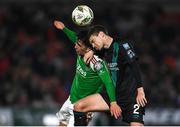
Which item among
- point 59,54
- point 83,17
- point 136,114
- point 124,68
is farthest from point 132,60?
point 59,54

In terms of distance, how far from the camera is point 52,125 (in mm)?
16188

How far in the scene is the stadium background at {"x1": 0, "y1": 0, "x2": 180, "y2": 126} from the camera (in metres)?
17.3

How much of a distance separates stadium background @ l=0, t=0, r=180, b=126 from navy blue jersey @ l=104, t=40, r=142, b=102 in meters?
5.38

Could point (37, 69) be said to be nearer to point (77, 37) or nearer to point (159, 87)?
point (159, 87)

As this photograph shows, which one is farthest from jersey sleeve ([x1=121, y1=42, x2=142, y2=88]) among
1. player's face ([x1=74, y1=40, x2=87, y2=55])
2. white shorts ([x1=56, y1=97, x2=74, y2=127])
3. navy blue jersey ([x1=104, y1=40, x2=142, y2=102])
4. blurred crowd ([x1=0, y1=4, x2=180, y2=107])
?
blurred crowd ([x1=0, y1=4, x2=180, y2=107])

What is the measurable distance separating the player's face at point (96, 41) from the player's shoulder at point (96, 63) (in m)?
0.17

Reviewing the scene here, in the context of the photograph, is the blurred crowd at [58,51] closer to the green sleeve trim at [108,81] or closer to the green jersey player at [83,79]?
the green jersey player at [83,79]

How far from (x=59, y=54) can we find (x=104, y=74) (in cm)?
789

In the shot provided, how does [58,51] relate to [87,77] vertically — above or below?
above

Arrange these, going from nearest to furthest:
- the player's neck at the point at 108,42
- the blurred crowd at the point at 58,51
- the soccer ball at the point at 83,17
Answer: the player's neck at the point at 108,42, the soccer ball at the point at 83,17, the blurred crowd at the point at 58,51

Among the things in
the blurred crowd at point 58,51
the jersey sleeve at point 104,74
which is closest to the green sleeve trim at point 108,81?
the jersey sleeve at point 104,74

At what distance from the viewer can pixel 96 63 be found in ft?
35.8

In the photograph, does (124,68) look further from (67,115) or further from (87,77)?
(67,115)

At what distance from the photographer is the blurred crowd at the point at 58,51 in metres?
17.5
